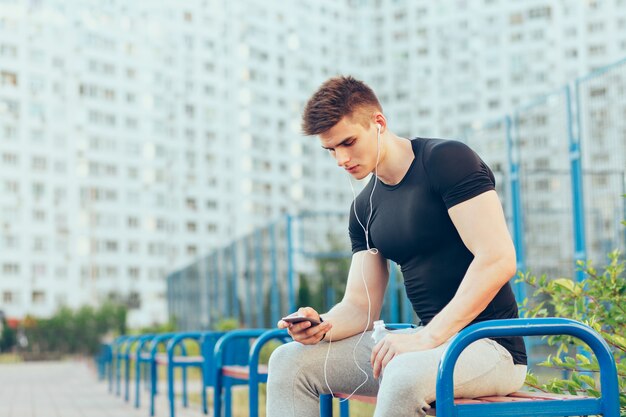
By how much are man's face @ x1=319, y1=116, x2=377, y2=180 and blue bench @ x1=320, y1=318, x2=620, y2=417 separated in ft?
2.30

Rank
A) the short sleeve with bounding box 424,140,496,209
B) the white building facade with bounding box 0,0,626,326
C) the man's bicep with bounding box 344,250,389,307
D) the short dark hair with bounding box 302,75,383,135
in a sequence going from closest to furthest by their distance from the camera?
the short sleeve with bounding box 424,140,496,209 < the short dark hair with bounding box 302,75,383,135 < the man's bicep with bounding box 344,250,389,307 < the white building facade with bounding box 0,0,626,326

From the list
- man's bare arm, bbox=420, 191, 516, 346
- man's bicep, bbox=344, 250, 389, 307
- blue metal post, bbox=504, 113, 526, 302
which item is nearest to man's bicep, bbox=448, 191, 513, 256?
man's bare arm, bbox=420, 191, 516, 346

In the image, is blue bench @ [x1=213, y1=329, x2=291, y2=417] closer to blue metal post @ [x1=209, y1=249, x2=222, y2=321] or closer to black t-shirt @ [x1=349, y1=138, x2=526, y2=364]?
black t-shirt @ [x1=349, y1=138, x2=526, y2=364]

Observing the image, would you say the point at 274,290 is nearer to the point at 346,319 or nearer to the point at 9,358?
the point at 346,319

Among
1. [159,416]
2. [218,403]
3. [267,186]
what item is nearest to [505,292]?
[218,403]

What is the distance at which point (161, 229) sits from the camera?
255 ft

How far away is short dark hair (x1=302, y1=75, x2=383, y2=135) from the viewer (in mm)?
3090

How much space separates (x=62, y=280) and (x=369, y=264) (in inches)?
2755

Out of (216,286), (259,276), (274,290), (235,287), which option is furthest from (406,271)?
(216,286)

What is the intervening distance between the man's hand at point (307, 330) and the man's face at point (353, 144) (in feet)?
1.54

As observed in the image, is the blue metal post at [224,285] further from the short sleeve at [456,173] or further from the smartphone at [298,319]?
the short sleeve at [456,173]

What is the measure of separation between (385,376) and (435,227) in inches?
20.4

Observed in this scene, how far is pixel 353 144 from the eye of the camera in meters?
3.11

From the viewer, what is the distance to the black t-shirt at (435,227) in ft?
9.82
